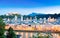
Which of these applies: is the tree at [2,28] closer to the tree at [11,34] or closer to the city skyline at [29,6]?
the tree at [11,34]

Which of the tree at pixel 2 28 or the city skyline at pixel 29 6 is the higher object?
the city skyline at pixel 29 6

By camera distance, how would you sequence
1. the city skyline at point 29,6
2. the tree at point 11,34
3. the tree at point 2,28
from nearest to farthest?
the tree at point 2,28
the tree at point 11,34
the city skyline at point 29,6

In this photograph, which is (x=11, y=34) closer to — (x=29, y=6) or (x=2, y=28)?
(x=2, y=28)

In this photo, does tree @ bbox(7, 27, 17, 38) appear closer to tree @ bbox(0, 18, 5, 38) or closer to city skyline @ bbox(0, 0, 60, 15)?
tree @ bbox(0, 18, 5, 38)

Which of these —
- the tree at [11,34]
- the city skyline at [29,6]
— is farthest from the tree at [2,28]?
the city skyline at [29,6]

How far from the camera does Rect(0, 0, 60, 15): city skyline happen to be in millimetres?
4957

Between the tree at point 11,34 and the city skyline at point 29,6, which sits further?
the city skyline at point 29,6

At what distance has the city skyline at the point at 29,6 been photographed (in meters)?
4.96

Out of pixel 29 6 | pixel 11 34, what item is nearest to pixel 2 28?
pixel 11 34

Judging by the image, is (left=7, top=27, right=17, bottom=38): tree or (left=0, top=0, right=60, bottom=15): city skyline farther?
(left=0, top=0, right=60, bottom=15): city skyline

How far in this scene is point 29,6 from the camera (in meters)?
5.02

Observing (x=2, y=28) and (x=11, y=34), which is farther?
(x=11, y=34)

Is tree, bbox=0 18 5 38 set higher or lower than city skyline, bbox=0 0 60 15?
lower

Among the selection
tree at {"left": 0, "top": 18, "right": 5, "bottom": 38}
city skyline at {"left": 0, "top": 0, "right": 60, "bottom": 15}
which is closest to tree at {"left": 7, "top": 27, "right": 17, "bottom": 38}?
tree at {"left": 0, "top": 18, "right": 5, "bottom": 38}
